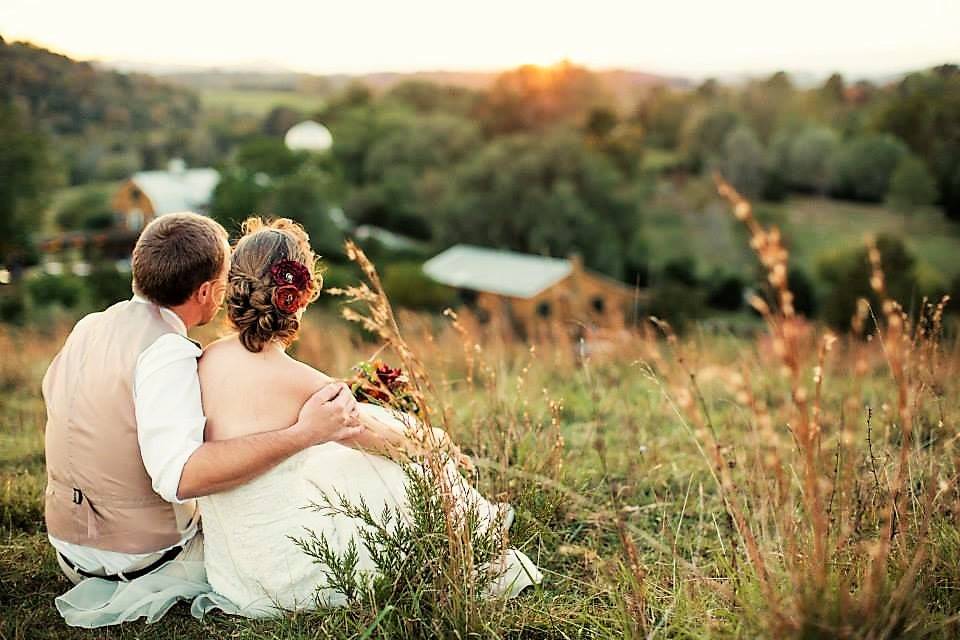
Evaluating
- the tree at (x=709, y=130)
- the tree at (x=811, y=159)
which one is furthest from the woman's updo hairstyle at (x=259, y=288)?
the tree at (x=709, y=130)

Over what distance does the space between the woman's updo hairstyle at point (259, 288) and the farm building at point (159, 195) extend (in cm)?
3303

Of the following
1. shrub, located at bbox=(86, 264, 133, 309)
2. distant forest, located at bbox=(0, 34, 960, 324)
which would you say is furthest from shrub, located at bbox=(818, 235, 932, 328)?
shrub, located at bbox=(86, 264, 133, 309)

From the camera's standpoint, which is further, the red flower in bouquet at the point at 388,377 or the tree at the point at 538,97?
the tree at the point at 538,97

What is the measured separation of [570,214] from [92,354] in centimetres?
3888

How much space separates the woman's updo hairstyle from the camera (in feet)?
8.63

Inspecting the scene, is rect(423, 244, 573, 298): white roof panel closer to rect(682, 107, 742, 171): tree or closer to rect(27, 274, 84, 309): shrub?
rect(27, 274, 84, 309): shrub

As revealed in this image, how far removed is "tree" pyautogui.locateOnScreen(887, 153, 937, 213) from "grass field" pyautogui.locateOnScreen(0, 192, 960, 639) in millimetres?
35052

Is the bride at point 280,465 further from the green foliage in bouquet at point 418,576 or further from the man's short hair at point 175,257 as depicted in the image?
the man's short hair at point 175,257

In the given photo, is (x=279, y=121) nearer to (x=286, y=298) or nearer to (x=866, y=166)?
(x=866, y=166)

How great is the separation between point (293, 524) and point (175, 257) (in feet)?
3.30

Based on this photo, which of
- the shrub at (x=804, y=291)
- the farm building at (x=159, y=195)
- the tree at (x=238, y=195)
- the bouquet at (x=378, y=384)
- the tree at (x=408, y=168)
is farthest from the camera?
the tree at (x=408, y=168)

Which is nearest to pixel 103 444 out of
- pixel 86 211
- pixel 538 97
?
pixel 86 211

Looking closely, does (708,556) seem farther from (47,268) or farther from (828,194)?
(828,194)

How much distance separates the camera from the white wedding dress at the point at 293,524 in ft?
9.20
